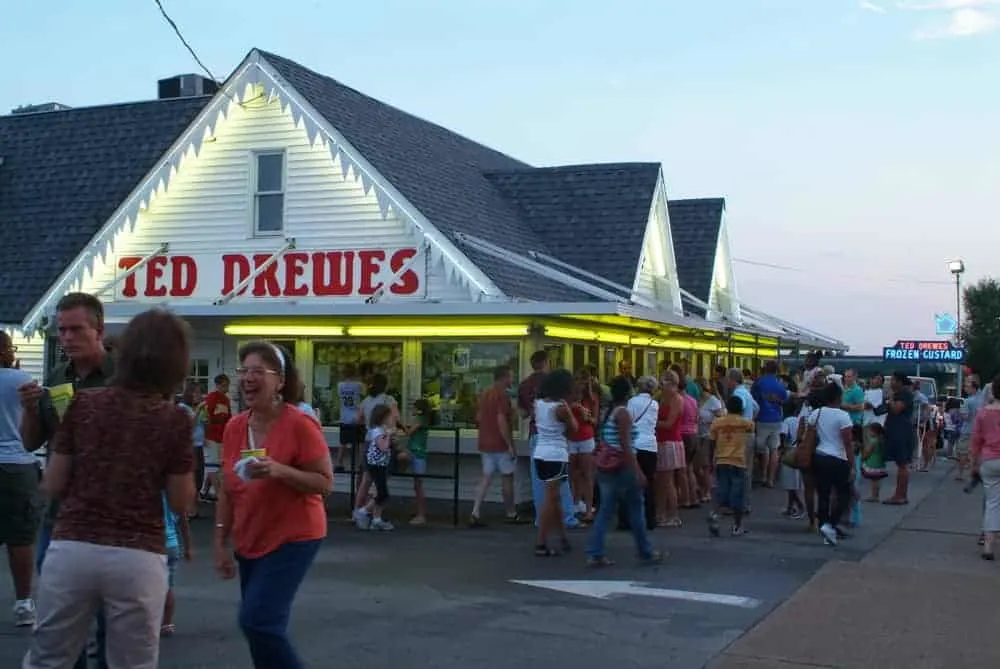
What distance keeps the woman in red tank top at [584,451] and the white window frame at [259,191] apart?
17.9 feet

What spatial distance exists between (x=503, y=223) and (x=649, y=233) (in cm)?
277

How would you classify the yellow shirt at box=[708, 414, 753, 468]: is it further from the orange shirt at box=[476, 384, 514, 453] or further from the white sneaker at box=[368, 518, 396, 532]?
the white sneaker at box=[368, 518, 396, 532]

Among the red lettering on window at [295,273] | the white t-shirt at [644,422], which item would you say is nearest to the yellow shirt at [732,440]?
the white t-shirt at [644,422]

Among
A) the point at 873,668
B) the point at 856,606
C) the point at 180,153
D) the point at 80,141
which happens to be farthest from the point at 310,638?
the point at 80,141

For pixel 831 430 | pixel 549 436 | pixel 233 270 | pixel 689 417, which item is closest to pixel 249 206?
pixel 233 270

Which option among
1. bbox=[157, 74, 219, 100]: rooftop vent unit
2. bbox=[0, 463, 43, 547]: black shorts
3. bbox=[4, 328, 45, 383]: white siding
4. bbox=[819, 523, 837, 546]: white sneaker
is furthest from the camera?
bbox=[157, 74, 219, 100]: rooftop vent unit

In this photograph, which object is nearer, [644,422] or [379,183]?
[644,422]

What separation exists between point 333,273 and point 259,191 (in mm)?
1796

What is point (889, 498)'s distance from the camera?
1641 cm

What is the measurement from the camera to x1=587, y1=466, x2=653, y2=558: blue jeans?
33.3ft

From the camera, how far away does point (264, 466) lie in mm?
4684

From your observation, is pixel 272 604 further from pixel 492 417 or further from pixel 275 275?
pixel 275 275

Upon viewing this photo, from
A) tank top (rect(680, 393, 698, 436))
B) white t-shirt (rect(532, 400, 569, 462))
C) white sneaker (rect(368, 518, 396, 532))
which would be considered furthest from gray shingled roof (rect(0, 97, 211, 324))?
white t-shirt (rect(532, 400, 569, 462))

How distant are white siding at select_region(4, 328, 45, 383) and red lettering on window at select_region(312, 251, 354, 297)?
214 inches
